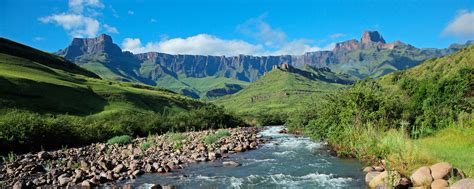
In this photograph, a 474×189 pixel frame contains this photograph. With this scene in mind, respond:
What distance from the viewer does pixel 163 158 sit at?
1244 inches

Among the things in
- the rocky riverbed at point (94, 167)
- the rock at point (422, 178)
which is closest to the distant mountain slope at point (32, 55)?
the rocky riverbed at point (94, 167)

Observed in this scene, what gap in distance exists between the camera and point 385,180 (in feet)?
59.3

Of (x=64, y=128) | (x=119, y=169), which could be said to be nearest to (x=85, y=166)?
(x=119, y=169)

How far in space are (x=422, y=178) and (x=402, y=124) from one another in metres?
5.06

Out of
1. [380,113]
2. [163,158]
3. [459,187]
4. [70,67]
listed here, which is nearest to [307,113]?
[380,113]

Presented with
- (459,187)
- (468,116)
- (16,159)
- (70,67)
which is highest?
(70,67)

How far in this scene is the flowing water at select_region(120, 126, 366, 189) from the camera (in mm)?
21219

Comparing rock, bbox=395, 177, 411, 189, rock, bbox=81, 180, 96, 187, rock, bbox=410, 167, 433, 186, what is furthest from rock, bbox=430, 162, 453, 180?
rock, bbox=81, 180, 96, 187

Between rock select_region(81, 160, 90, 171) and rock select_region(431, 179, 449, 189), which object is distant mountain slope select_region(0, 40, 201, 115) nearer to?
rock select_region(81, 160, 90, 171)

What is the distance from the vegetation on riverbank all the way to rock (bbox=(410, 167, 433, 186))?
2.10 m

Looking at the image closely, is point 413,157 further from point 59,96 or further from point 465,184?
point 59,96

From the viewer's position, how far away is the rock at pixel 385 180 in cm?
1728

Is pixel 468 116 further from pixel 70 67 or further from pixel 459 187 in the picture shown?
pixel 70 67

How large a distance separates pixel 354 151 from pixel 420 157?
821 cm
